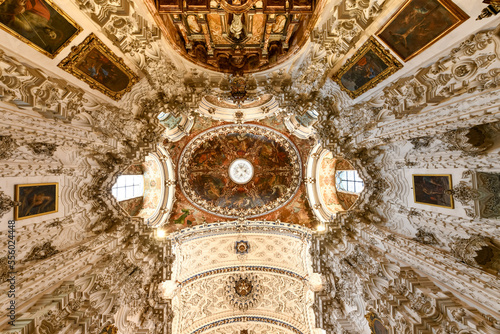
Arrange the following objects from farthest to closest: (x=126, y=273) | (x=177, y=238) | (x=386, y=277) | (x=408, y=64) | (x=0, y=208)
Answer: (x=177, y=238) < (x=126, y=273) < (x=386, y=277) < (x=408, y=64) < (x=0, y=208)

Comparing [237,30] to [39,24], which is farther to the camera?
[237,30]

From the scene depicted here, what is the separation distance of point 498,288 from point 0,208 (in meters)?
11.1

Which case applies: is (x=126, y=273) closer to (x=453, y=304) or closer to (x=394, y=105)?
(x=453, y=304)

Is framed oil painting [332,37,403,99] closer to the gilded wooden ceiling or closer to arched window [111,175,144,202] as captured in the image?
the gilded wooden ceiling

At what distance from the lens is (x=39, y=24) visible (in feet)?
16.3

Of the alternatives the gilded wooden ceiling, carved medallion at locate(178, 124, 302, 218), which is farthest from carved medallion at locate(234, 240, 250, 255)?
the gilded wooden ceiling

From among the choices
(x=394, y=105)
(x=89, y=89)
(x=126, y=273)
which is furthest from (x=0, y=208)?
(x=394, y=105)

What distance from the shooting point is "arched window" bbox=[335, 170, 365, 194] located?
11609mm

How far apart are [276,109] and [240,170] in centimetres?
497

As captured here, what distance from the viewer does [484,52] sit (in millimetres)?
4469

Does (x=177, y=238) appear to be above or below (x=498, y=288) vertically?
below

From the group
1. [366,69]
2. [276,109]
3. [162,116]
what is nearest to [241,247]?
[276,109]

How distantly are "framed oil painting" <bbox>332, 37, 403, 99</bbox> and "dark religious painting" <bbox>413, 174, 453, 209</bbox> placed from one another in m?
3.34

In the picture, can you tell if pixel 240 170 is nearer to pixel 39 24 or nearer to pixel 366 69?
pixel 366 69
